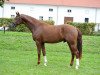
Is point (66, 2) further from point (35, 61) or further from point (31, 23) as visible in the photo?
point (31, 23)

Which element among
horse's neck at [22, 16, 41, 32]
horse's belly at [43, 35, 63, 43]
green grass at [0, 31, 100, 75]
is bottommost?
green grass at [0, 31, 100, 75]

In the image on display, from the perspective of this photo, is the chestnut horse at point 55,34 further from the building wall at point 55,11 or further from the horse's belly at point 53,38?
the building wall at point 55,11

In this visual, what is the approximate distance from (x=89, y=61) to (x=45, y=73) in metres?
4.69

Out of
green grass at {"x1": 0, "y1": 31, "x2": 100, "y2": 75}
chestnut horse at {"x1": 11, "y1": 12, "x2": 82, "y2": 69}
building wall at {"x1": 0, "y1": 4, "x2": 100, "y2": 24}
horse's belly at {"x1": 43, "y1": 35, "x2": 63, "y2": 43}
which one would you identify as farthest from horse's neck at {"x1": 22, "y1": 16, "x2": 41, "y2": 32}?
building wall at {"x1": 0, "y1": 4, "x2": 100, "y2": 24}

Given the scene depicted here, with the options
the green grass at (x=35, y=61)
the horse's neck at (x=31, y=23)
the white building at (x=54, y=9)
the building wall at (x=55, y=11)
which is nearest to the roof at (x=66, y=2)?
the white building at (x=54, y=9)

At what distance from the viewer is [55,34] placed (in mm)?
14461

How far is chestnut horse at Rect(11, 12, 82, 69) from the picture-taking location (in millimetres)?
14156

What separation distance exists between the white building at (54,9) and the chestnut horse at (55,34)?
46744 millimetres

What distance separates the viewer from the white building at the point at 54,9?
62094 mm

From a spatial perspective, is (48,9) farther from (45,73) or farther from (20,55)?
(45,73)

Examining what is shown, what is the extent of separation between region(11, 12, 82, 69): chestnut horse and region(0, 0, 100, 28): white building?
46.7m

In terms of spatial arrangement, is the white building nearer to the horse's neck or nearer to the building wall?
the building wall

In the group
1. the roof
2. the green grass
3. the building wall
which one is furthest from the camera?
the roof

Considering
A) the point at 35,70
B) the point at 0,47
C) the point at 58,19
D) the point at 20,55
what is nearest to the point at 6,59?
the point at 20,55
